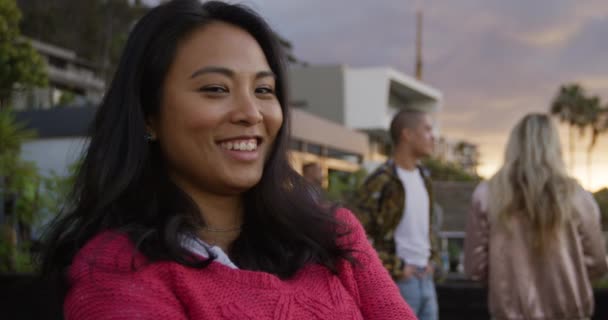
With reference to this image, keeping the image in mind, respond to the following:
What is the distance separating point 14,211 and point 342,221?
22.8 feet

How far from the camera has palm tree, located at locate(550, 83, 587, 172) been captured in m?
50.4

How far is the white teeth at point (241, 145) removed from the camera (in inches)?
60.4

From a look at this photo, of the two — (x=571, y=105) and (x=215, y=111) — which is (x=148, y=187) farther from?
(x=571, y=105)

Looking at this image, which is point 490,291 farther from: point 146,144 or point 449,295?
point 146,144

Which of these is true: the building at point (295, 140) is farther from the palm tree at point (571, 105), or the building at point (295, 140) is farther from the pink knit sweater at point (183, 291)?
the palm tree at point (571, 105)

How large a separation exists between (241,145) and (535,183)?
100 inches

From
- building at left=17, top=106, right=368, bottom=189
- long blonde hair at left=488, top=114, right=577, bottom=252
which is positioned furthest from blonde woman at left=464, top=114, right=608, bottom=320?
building at left=17, top=106, right=368, bottom=189

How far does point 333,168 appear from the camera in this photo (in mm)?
31000

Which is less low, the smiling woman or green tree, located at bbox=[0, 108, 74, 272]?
the smiling woman

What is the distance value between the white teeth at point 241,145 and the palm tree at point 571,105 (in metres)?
52.4

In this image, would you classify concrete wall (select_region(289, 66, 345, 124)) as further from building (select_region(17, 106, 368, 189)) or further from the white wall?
building (select_region(17, 106, 368, 189))

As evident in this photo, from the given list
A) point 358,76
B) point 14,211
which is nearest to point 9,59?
point 14,211

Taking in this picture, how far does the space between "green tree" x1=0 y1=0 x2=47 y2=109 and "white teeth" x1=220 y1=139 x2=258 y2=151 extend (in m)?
8.91

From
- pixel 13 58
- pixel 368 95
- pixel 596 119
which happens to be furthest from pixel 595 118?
pixel 13 58
